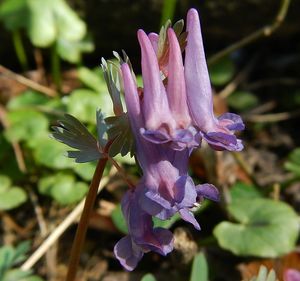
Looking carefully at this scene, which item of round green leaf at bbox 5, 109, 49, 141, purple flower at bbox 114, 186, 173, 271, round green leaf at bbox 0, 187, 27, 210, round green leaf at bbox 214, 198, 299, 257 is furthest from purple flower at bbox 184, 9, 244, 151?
round green leaf at bbox 5, 109, 49, 141

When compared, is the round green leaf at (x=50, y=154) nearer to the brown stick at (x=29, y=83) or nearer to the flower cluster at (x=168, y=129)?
the brown stick at (x=29, y=83)

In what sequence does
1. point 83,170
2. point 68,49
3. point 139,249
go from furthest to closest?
point 68,49 < point 83,170 < point 139,249

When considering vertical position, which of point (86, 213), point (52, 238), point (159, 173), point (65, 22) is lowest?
point (52, 238)

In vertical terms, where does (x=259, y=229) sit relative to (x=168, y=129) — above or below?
below

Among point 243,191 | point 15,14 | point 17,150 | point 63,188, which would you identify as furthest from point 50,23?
point 243,191

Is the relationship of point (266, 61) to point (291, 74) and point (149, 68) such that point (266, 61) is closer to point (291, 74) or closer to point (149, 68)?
point (291, 74)

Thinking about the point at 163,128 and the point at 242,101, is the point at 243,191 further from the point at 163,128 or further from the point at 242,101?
the point at 163,128

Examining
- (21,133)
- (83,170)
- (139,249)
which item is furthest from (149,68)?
(21,133)

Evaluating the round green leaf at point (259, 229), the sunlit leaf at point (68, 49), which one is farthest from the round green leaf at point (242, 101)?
the round green leaf at point (259, 229)
